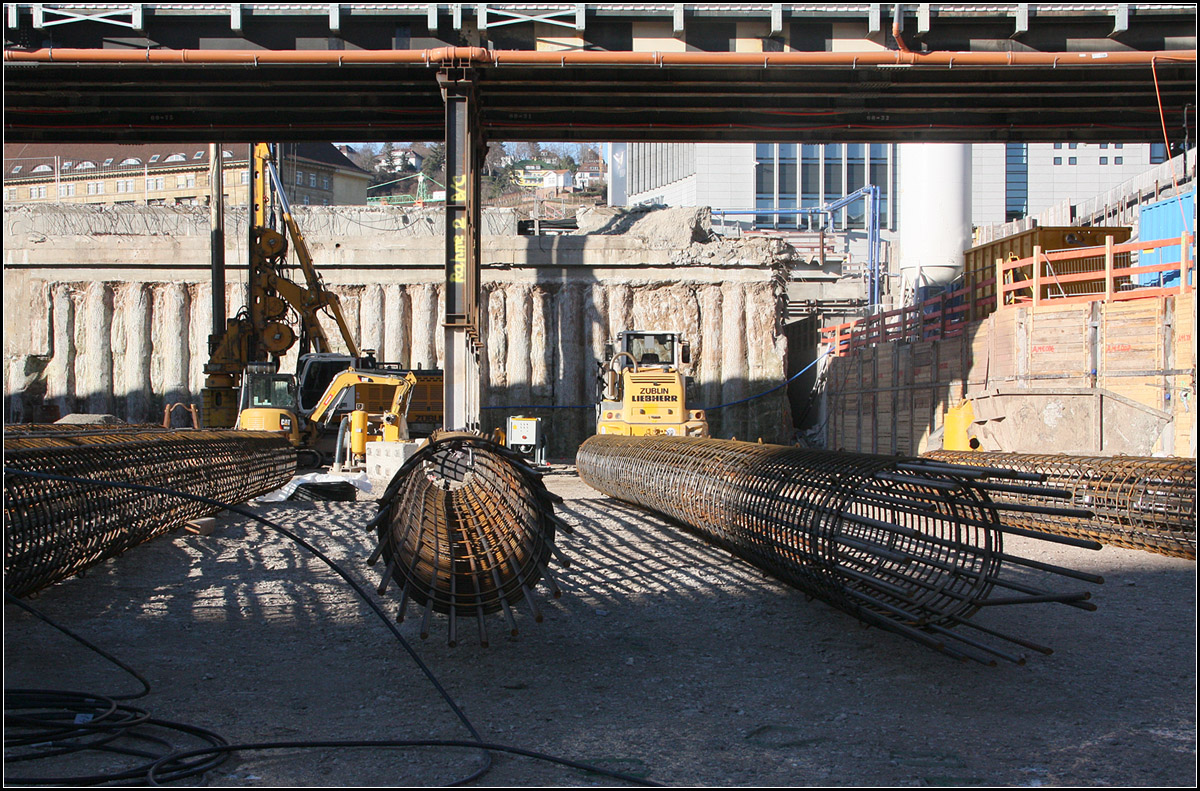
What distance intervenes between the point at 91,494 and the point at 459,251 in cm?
942

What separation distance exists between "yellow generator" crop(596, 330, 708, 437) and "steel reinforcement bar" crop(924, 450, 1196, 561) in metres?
8.88

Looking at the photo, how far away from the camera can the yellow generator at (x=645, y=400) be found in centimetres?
1883

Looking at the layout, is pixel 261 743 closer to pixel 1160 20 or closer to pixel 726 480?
pixel 726 480

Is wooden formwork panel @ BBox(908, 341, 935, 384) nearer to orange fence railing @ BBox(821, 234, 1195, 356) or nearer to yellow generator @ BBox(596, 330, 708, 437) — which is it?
orange fence railing @ BBox(821, 234, 1195, 356)

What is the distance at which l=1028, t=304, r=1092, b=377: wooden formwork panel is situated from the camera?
1591cm

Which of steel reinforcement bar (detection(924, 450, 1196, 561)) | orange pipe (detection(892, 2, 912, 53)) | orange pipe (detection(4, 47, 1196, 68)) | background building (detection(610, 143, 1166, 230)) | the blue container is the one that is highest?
background building (detection(610, 143, 1166, 230))

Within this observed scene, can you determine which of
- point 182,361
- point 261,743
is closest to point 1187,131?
point 261,743

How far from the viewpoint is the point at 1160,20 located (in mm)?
15750

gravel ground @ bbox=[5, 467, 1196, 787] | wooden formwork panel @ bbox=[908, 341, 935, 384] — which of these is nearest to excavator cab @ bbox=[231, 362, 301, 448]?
gravel ground @ bbox=[5, 467, 1196, 787]

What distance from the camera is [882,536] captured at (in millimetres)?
7949

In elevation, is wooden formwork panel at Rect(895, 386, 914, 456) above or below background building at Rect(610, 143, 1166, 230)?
below

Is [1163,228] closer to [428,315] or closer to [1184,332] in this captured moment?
[1184,332]

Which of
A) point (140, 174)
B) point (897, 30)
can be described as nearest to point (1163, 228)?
point (897, 30)

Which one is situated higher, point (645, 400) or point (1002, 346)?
point (1002, 346)
